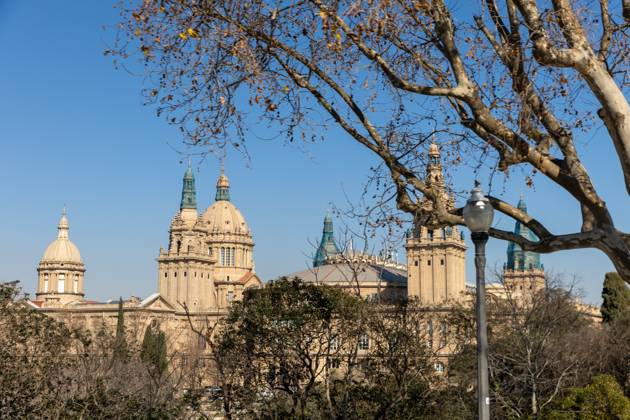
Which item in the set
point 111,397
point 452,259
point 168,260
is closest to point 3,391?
point 111,397

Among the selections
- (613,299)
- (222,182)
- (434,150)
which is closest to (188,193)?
(222,182)

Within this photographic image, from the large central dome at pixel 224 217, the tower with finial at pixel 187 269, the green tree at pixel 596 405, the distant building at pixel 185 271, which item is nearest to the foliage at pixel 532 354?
the green tree at pixel 596 405

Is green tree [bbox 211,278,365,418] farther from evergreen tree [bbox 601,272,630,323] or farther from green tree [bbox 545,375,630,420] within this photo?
evergreen tree [bbox 601,272,630,323]

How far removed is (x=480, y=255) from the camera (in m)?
8.80

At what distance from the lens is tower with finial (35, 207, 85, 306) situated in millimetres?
126188

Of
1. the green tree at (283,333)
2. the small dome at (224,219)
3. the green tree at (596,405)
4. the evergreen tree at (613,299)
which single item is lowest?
the green tree at (596,405)

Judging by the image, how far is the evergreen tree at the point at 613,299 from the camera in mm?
52250

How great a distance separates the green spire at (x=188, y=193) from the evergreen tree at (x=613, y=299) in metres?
76.5

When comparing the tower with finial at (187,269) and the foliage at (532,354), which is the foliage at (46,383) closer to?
the foliage at (532,354)

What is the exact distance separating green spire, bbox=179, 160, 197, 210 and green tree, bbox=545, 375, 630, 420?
101304 mm

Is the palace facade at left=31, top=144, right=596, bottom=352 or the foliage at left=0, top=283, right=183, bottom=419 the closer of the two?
the foliage at left=0, top=283, right=183, bottom=419

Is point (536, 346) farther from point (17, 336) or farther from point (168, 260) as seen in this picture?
point (168, 260)

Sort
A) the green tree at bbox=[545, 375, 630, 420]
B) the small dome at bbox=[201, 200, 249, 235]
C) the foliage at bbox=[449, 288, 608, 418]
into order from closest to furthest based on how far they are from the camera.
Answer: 1. the green tree at bbox=[545, 375, 630, 420]
2. the foliage at bbox=[449, 288, 608, 418]
3. the small dome at bbox=[201, 200, 249, 235]

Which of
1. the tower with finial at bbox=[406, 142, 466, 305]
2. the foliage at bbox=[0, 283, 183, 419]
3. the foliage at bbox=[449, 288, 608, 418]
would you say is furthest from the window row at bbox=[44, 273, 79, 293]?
the foliage at bbox=[0, 283, 183, 419]
